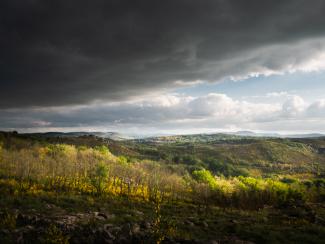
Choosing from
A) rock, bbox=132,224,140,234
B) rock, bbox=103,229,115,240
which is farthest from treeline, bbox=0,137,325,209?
rock, bbox=103,229,115,240

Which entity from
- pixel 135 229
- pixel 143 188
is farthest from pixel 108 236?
pixel 143 188

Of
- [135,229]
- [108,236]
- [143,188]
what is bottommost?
[143,188]

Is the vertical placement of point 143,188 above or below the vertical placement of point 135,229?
below

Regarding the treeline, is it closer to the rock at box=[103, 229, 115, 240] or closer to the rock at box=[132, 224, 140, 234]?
the rock at box=[132, 224, 140, 234]

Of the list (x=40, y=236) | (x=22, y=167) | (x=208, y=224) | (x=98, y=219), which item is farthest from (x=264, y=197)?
(x=22, y=167)

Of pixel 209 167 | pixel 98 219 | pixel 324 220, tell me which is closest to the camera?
pixel 98 219

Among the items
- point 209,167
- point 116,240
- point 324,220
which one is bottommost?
point 209,167

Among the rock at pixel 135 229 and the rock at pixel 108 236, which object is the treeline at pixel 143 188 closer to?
the rock at pixel 135 229

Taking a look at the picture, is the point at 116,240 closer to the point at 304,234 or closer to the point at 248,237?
the point at 248,237

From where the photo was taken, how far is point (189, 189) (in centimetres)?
7706

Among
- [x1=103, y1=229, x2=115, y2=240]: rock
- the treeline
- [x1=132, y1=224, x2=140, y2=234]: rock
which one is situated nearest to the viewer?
[x1=103, y1=229, x2=115, y2=240]: rock

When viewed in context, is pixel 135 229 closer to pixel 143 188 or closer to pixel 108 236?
pixel 108 236

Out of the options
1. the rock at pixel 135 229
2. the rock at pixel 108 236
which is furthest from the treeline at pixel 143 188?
the rock at pixel 108 236

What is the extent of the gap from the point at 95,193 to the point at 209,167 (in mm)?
123110
